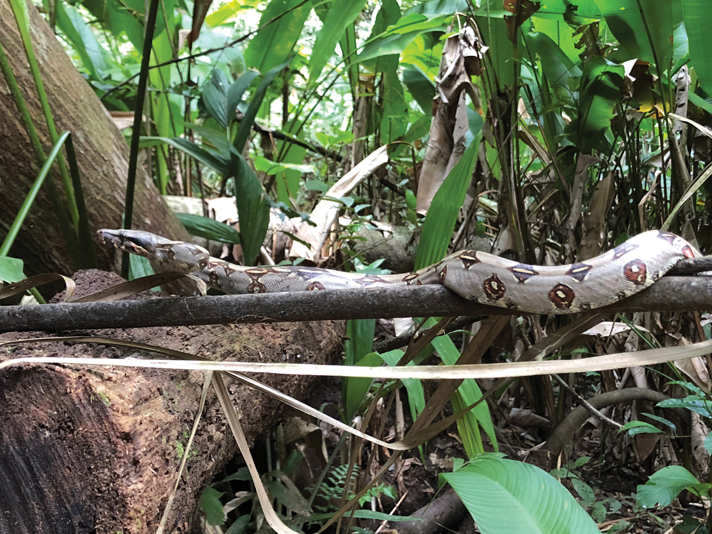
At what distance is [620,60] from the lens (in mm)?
2984

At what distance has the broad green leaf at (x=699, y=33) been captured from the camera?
2.12m

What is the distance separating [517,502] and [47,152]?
3.27 metres

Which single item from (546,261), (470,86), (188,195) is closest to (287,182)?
(188,195)

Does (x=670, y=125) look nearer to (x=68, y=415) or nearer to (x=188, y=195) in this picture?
(x=68, y=415)

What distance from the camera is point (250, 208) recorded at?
9.87ft

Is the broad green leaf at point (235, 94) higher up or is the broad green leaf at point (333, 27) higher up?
the broad green leaf at point (333, 27)

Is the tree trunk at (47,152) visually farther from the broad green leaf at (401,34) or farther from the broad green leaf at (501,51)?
the broad green leaf at (501,51)

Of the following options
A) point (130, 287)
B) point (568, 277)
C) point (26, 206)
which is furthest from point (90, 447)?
point (568, 277)

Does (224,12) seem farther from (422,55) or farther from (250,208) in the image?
(250,208)

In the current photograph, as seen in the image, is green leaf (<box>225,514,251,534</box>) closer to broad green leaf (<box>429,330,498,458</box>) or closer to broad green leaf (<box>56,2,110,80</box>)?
broad green leaf (<box>429,330,498,458</box>)

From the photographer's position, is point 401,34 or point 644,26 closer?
point 644,26

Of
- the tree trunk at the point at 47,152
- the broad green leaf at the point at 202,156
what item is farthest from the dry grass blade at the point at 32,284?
the broad green leaf at the point at 202,156

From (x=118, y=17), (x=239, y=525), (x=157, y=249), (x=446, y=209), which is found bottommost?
(x=239, y=525)

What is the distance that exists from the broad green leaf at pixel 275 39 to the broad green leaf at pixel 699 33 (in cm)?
299
